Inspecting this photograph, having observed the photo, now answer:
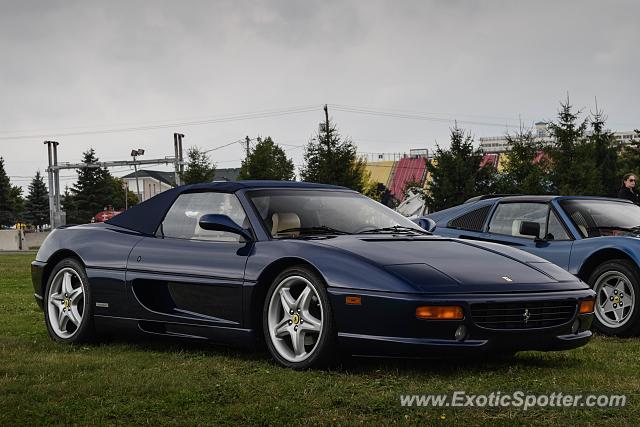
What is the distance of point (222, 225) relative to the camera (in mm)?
6219

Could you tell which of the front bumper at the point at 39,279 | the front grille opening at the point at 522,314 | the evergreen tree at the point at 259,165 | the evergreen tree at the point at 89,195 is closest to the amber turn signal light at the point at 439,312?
the front grille opening at the point at 522,314

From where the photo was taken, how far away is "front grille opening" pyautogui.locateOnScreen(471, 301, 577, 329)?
5379mm

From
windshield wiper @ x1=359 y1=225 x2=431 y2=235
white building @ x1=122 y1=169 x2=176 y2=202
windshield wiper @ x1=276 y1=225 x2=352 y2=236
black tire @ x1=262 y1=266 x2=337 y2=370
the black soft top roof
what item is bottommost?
black tire @ x1=262 y1=266 x2=337 y2=370

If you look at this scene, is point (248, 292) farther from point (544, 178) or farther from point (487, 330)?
point (544, 178)

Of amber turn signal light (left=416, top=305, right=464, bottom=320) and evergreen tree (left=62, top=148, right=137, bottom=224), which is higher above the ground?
evergreen tree (left=62, top=148, right=137, bottom=224)

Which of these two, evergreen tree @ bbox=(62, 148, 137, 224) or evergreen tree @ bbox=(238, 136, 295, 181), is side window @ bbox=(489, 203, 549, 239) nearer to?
evergreen tree @ bbox=(238, 136, 295, 181)

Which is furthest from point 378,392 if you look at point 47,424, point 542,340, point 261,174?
point 261,174

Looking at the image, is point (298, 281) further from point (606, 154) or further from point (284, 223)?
point (606, 154)

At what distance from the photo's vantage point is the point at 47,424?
169 inches

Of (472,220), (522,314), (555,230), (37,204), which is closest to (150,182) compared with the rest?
(37,204)

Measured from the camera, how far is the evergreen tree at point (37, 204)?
10200cm

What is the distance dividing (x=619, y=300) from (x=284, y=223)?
139 inches

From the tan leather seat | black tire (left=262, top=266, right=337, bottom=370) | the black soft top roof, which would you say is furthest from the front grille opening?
the black soft top roof

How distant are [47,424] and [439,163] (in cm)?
2758
